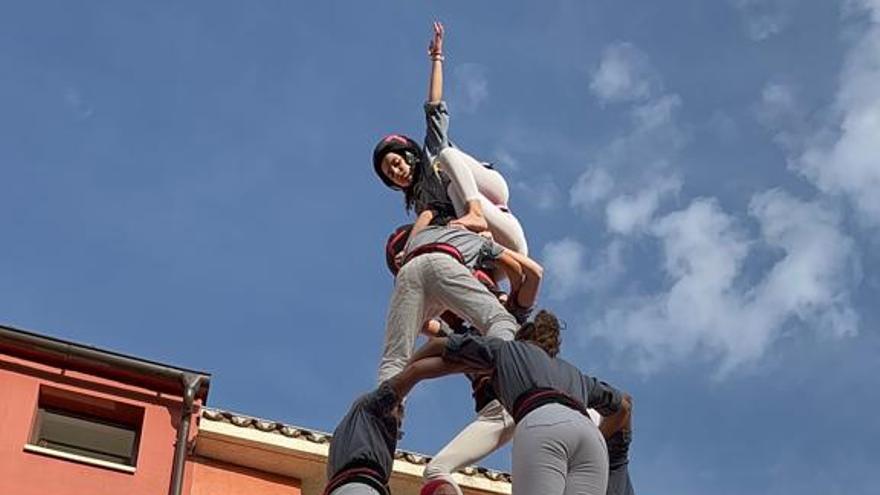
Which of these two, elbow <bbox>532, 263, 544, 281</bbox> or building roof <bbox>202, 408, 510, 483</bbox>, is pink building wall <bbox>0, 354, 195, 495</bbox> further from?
elbow <bbox>532, 263, 544, 281</bbox>

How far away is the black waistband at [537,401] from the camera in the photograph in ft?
30.5

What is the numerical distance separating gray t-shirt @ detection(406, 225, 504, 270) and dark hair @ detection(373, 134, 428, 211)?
71 cm

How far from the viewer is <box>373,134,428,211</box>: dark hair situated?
1251 cm

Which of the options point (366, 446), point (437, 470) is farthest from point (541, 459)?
point (437, 470)

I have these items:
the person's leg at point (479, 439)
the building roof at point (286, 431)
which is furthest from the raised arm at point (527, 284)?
the building roof at point (286, 431)

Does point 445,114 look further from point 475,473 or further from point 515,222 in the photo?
point 475,473

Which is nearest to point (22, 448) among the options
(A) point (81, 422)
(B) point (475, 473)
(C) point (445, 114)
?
(A) point (81, 422)

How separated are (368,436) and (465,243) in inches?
111

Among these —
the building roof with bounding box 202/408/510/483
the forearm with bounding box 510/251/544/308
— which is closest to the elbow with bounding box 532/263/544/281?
the forearm with bounding box 510/251/544/308

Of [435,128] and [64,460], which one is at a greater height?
[64,460]

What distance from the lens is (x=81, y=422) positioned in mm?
21500

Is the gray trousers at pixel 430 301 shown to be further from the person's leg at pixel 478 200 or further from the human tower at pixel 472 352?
the person's leg at pixel 478 200

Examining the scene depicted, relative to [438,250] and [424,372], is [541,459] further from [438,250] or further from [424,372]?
[438,250]

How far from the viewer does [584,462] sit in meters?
9.14
